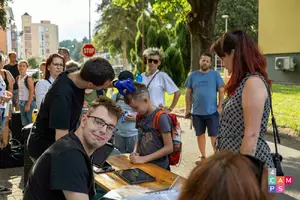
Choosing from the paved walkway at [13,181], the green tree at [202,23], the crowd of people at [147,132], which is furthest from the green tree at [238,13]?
the crowd of people at [147,132]

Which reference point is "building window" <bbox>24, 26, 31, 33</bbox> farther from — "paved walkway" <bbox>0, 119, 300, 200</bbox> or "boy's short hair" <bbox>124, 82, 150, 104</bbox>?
"boy's short hair" <bbox>124, 82, 150, 104</bbox>

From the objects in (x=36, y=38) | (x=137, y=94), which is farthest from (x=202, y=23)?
(x=36, y=38)

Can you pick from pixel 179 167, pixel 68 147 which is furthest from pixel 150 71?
pixel 68 147

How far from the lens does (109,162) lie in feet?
9.90

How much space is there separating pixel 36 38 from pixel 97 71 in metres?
149

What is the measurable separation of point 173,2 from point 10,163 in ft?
28.6

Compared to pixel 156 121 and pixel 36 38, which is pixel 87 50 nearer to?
pixel 156 121

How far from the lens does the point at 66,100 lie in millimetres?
2521

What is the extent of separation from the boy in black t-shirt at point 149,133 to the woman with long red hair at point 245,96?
0.74m

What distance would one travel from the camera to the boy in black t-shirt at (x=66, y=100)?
2.44 metres

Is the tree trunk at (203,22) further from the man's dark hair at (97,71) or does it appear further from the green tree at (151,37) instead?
the green tree at (151,37)

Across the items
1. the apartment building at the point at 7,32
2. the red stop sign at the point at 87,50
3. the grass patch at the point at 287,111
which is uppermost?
the apartment building at the point at 7,32

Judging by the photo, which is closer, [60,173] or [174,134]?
[60,173]

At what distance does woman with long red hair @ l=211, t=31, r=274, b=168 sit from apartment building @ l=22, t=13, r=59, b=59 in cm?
14069
